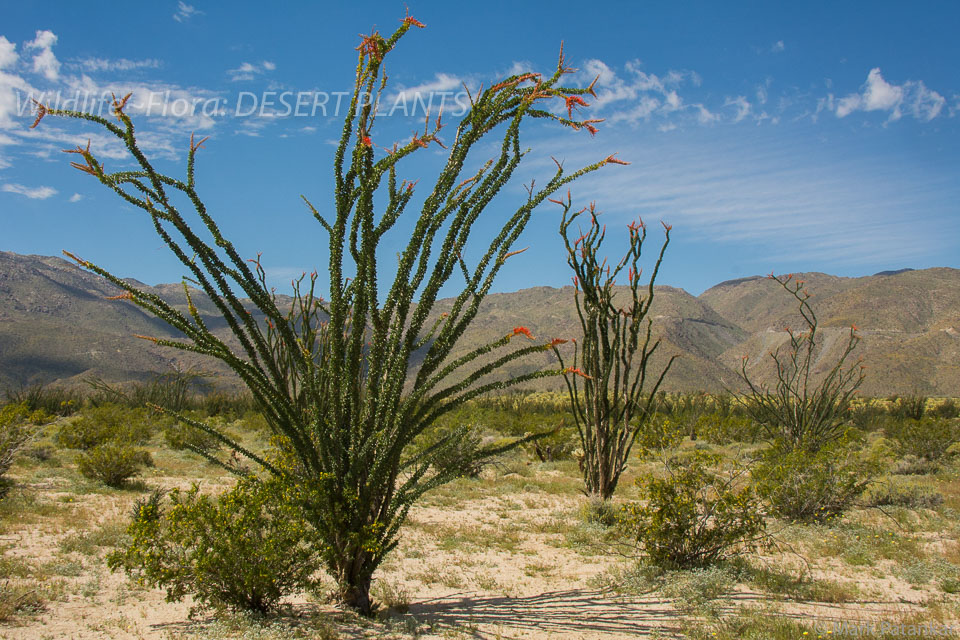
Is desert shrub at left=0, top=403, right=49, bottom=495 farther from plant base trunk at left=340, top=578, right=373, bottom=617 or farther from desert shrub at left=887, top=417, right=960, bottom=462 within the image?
desert shrub at left=887, top=417, right=960, bottom=462

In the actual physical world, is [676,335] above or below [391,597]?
above

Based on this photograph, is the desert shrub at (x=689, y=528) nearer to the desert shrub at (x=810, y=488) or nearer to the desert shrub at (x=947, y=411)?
the desert shrub at (x=810, y=488)

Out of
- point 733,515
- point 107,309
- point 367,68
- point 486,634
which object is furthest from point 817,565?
point 107,309

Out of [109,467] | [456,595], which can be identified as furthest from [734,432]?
[109,467]

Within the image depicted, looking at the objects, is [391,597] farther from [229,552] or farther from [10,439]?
[10,439]

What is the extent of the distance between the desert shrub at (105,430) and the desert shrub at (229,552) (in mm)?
10357

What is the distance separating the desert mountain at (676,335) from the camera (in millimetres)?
87500

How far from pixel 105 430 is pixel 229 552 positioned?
1239 centimetres

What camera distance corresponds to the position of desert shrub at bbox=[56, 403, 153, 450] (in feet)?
46.5

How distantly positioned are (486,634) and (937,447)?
1616 cm

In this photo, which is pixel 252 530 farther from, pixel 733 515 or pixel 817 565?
pixel 817 565

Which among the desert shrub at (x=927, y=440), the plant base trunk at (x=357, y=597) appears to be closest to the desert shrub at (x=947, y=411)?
the desert shrub at (x=927, y=440)

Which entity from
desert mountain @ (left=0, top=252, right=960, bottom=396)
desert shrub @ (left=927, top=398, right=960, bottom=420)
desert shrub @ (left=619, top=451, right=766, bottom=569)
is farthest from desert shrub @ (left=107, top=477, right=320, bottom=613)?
desert mountain @ (left=0, top=252, right=960, bottom=396)

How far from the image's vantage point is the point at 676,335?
145 m
